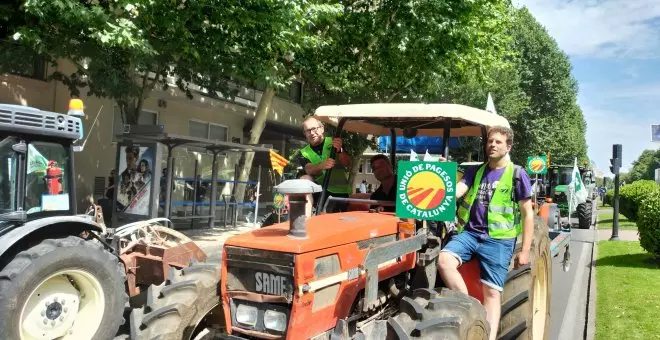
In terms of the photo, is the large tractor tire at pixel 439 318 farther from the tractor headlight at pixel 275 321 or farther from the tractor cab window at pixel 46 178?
the tractor cab window at pixel 46 178

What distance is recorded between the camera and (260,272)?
3.17m

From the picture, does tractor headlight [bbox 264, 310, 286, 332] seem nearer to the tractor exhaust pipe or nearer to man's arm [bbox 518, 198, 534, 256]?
the tractor exhaust pipe

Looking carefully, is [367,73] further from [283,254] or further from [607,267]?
[283,254]

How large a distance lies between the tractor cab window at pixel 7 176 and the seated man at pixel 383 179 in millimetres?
3181

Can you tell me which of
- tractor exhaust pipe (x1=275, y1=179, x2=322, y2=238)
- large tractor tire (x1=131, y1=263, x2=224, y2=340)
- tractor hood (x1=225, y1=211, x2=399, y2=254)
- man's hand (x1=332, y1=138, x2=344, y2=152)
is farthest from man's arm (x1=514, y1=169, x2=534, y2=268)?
large tractor tire (x1=131, y1=263, x2=224, y2=340)

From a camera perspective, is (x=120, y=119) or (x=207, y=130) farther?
(x=207, y=130)

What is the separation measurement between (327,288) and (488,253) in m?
1.37

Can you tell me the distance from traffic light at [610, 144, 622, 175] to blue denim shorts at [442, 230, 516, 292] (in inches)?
544

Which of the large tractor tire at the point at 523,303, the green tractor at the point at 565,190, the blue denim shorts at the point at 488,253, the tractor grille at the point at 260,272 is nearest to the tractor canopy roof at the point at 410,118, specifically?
the blue denim shorts at the point at 488,253

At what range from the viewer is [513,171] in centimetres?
404

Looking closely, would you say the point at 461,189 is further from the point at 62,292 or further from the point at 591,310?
the point at 591,310

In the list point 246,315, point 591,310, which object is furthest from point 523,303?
point 591,310

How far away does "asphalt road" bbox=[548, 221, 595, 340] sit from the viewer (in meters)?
6.64

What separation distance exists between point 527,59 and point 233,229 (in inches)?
1244
